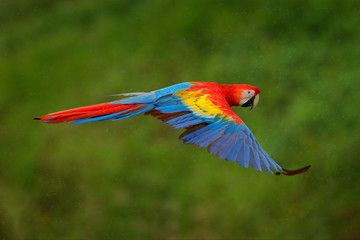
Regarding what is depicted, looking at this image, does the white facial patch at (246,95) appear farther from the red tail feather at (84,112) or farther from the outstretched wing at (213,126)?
the red tail feather at (84,112)

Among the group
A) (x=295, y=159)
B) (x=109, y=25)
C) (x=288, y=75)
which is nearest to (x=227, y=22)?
(x=288, y=75)

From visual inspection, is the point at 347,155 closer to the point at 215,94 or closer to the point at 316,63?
the point at 316,63

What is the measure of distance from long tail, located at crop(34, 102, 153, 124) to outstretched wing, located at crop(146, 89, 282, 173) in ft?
0.29

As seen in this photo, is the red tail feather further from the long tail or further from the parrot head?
the parrot head

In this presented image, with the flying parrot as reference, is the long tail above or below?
above

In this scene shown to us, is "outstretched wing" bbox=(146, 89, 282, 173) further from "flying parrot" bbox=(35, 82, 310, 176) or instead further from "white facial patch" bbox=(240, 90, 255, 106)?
"white facial patch" bbox=(240, 90, 255, 106)

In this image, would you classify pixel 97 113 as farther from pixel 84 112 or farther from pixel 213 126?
pixel 213 126

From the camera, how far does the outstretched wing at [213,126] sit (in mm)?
1856

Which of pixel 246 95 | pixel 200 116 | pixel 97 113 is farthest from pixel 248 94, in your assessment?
pixel 97 113

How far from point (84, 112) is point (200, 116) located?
1.44ft

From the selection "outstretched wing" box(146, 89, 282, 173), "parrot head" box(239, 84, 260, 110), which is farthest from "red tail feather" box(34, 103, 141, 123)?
"parrot head" box(239, 84, 260, 110)

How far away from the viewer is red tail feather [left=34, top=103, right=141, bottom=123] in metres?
1.86

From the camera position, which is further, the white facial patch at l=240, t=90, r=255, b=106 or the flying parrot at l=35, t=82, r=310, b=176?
the white facial patch at l=240, t=90, r=255, b=106

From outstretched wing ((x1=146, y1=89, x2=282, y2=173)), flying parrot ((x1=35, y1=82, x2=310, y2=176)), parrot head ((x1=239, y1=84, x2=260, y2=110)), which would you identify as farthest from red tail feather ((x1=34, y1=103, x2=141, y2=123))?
parrot head ((x1=239, y1=84, x2=260, y2=110))
